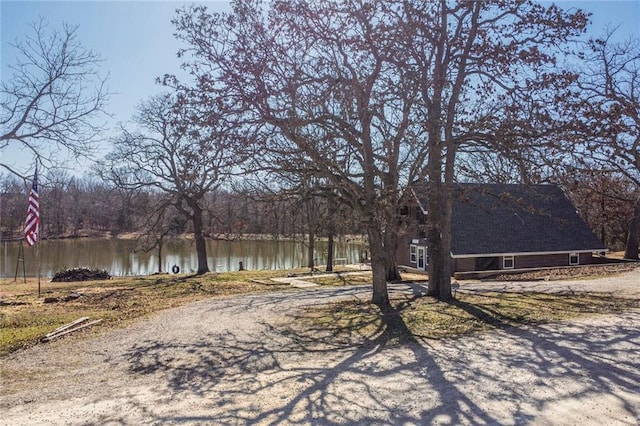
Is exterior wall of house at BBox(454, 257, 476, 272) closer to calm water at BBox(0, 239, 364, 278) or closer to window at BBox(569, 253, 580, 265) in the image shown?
window at BBox(569, 253, 580, 265)

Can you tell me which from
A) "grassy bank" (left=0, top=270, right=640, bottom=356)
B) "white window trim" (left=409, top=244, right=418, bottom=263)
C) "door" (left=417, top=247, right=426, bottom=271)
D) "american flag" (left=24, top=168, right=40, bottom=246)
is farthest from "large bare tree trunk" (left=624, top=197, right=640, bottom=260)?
"american flag" (left=24, top=168, right=40, bottom=246)

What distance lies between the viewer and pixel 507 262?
1098 inches

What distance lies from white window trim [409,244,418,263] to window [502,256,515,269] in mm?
5348

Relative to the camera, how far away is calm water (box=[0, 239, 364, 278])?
37188 millimetres

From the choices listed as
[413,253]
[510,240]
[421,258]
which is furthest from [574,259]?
[413,253]

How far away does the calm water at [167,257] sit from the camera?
37.2m

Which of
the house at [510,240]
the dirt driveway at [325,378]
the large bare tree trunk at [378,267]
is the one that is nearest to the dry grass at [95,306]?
the dirt driveway at [325,378]

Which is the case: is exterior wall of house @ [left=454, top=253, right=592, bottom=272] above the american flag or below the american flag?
below

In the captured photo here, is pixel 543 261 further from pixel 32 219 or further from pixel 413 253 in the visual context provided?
pixel 32 219

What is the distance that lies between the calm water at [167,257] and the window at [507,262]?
37.6 feet

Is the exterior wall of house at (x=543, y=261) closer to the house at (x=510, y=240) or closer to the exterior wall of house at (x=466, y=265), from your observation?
the house at (x=510, y=240)

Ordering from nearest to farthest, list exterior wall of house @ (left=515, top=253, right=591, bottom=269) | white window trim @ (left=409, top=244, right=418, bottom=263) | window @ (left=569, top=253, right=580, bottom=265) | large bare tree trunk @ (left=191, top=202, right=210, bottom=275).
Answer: exterior wall of house @ (left=515, top=253, right=591, bottom=269) < window @ (left=569, top=253, right=580, bottom=265) < large bare tree trunk @ (left=191, top=202, right=210, bottom=275) < white window trim @ (left=409, top=244, right=418, bottom=263)

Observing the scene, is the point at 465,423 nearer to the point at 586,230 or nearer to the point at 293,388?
the point at 293,388

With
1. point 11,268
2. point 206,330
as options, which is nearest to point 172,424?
point 206,330
